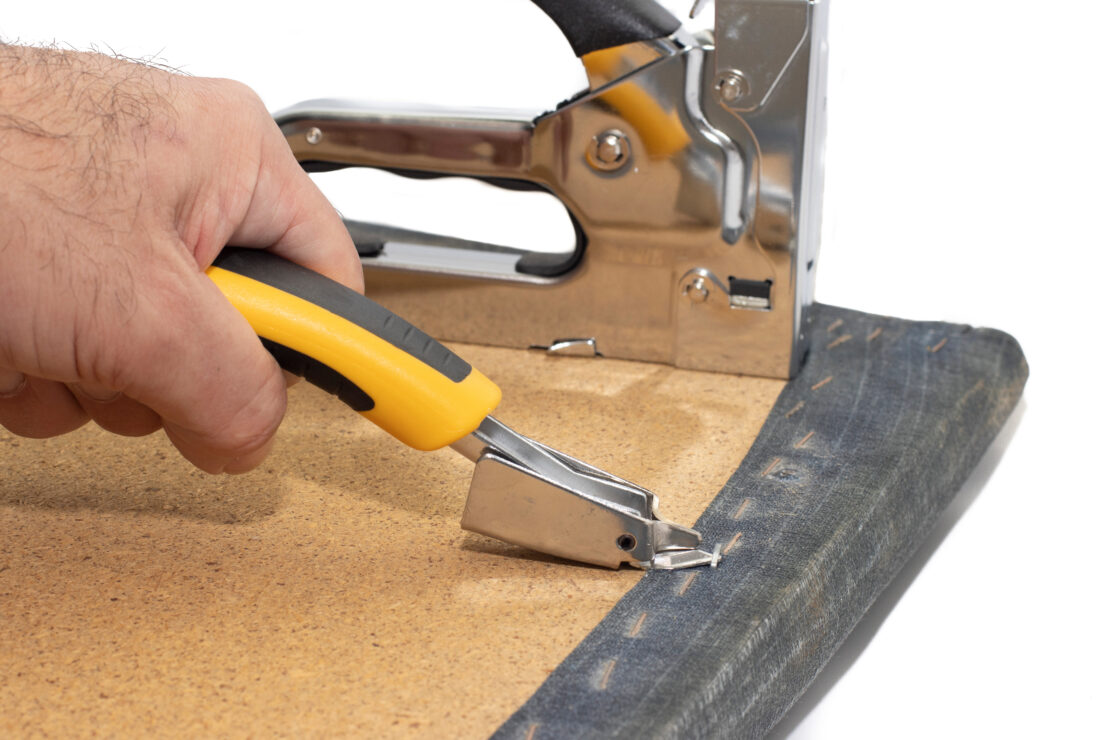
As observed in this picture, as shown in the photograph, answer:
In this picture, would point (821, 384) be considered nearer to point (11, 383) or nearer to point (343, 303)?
point (343, 303)

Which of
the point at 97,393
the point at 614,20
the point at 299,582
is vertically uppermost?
the point at 614,20

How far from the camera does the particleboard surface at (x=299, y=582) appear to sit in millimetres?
740

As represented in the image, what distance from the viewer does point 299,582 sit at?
33.8 inches

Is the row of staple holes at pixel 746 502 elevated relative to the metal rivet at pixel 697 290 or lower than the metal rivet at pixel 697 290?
lower

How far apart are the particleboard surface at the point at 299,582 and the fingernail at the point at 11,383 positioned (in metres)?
0.10

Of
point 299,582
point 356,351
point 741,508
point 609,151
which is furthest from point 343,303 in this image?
point 609,151

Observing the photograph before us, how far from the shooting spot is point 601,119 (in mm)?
1208

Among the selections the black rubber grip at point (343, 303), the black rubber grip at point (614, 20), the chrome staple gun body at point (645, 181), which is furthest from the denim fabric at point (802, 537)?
the black rubber grip at point (614, 20)

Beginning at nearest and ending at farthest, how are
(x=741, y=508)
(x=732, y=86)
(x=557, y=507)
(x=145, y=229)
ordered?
(x=145, y=229) → (x=557, y=507) → (x=741, y=508) → (x=732, y=86)

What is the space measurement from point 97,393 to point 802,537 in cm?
52

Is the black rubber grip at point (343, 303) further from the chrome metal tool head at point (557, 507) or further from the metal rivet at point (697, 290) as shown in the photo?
the metal rivet at point (697, 290)

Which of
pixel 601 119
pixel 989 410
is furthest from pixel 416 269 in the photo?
pixel 989 410

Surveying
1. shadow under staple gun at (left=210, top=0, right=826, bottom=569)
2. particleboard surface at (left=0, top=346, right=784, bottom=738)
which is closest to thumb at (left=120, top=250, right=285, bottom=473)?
particleboard surface at (left=0, top=346, right=784, bottom=738)

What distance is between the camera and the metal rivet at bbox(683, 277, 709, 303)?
1226 millimetres
